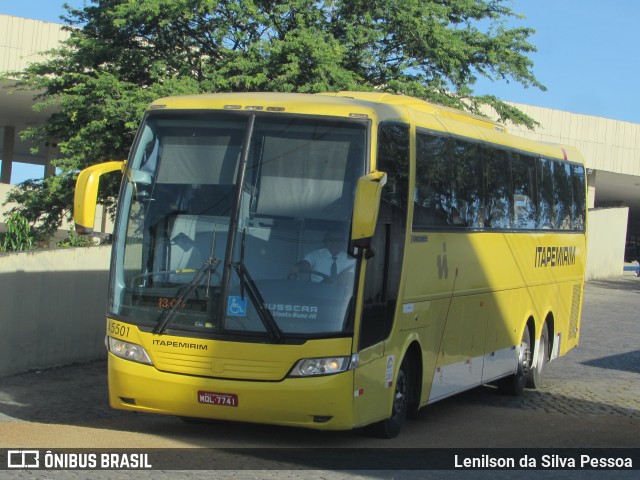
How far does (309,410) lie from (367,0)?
14.8 metres

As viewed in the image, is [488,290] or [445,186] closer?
[445,186]

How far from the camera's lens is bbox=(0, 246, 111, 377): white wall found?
13.9 metres

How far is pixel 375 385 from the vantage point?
31.1 ft

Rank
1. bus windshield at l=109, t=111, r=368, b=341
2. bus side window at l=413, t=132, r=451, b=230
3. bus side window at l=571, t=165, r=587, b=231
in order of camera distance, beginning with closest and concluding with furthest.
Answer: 1. bus windshield at l=109, t=111, r=368, b=341
2. bus side window at l=413, t=132, r=451, b=230
3. bus side window at l=571, t=165, r=587, b=231

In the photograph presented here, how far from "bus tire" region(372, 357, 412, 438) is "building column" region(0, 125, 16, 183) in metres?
41.9

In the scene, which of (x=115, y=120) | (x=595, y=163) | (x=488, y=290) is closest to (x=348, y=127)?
(x=488, y=290)

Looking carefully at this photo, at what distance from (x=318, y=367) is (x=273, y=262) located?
1024 millimetres

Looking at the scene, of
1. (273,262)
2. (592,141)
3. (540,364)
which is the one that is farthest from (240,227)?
(592,141)

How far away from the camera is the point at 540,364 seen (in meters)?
15.2

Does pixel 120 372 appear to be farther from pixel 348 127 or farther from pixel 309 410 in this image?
pixel 348 127

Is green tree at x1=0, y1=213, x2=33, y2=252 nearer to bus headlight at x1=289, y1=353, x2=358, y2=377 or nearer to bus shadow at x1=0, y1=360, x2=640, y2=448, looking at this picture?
bus shadow at x1=0, y1=360, x2=640, y2=448

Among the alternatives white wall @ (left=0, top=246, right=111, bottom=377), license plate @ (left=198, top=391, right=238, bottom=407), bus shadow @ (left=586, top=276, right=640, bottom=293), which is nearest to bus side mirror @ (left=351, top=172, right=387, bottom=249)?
license plate @ (left=198, top=391, right=238, bottom=407)

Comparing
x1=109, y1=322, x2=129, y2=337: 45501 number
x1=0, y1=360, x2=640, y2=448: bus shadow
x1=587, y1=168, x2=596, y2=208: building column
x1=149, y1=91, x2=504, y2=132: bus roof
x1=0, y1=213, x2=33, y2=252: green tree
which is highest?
x1=587, y1=168, x2=596, y2=208: building column

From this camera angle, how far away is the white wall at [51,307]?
13891mm
